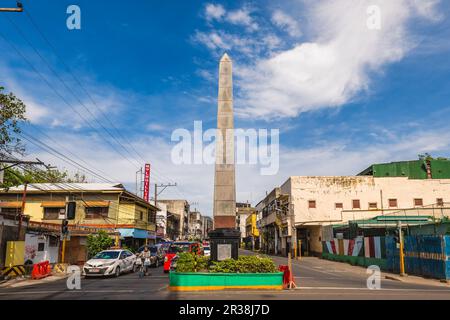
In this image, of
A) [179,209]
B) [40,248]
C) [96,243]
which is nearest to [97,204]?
[96,243]

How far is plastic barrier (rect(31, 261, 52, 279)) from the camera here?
20036 mm

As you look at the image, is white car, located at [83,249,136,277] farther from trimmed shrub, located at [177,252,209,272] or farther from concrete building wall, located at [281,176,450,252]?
concrete building wall, located at [281,176,450,252]

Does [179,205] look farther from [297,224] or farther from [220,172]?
[220,172]

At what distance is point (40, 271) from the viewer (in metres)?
20.7

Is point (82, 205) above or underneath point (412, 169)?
underneath

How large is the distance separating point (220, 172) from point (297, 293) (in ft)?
22.0

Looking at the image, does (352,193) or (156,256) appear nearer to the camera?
(156,256)

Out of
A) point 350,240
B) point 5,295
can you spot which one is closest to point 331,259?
point 350,240

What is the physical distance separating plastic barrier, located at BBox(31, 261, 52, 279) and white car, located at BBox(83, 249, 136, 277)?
8.21ft

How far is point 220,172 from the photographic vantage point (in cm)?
1764

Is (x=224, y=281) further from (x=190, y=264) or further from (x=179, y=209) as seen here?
(x=179, y=209)

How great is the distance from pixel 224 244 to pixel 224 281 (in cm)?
255

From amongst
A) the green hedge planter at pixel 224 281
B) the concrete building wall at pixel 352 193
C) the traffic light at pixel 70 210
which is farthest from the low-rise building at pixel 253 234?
the green hedge planter at pixel 224 281

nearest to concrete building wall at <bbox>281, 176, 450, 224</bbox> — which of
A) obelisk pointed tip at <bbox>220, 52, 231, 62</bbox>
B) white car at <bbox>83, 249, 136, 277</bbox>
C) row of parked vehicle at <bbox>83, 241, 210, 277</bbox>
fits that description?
row of parked vehicle at <bbox>83, 241, 210, 277</bbox>
